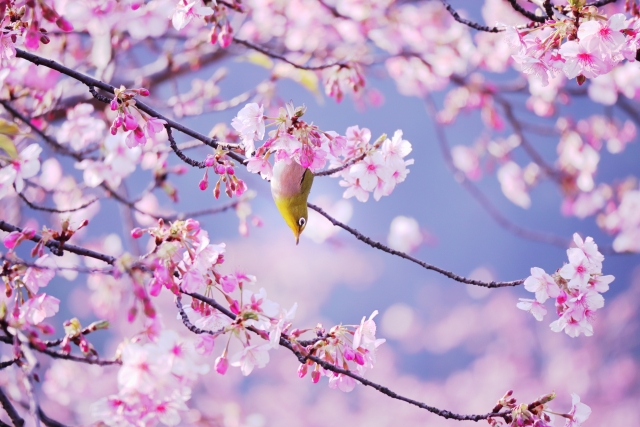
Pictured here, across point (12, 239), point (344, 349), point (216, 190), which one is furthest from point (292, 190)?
point (12, 239)

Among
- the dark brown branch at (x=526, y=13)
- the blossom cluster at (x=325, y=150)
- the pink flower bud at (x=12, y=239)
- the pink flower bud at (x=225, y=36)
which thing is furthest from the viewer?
the pink flower bud at (x=225, y=36)

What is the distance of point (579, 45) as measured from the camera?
1166 mm

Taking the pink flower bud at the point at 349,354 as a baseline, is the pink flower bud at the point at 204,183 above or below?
above

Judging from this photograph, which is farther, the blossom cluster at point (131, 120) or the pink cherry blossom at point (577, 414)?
the pink cherry blossom at point (577, 414)

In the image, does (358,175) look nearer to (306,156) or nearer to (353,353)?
(306,156)

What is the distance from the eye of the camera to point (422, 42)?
14.7 ft

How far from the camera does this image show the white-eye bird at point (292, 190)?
3.98ft

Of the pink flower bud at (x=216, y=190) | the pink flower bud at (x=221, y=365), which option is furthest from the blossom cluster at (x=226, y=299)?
the pink flower bud at (x=216, y=190)

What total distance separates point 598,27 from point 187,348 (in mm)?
1229

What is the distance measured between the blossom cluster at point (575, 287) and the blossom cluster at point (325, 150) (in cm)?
47

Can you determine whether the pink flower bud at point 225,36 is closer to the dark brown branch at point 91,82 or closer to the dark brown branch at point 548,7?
the dark brown branch at point 91,82

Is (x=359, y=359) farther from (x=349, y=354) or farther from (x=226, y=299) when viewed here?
(x=226, y=299)

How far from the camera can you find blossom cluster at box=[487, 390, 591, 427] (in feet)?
3.92

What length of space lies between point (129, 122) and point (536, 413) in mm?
1222
